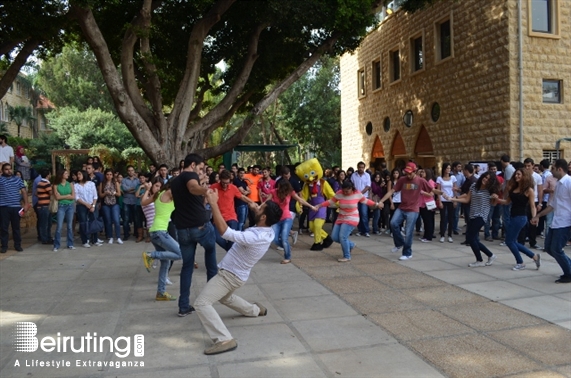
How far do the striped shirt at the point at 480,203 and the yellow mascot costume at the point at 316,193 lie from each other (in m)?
2.85

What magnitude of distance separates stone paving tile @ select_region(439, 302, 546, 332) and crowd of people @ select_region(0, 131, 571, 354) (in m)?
1.86

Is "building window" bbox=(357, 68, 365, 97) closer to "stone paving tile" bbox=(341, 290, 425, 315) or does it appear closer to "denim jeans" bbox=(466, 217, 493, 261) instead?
"denim jeans" bbox=(466, 217, 493, 261)

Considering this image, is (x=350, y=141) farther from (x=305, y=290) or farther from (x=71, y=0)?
(x=305, y=290)

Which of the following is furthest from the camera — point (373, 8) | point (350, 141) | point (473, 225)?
point (350, 141)

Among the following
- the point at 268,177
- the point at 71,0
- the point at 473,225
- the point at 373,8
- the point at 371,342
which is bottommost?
the point at 371,342

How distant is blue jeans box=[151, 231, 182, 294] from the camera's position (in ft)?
21.4

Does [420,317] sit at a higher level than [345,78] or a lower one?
lower

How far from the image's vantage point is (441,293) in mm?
6707

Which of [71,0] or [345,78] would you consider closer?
[71,0]

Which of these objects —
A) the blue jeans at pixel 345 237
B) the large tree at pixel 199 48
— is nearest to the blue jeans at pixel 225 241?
the blue jeans at pixel 345 237

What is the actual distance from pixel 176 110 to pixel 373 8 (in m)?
7.42

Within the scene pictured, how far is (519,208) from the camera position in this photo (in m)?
7.86

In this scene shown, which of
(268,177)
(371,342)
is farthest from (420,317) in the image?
(268,177)

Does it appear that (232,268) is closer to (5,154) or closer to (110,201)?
(110,201)
